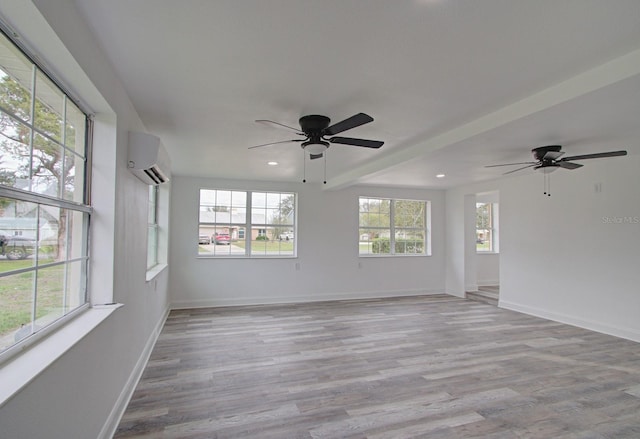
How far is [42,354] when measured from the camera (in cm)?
150

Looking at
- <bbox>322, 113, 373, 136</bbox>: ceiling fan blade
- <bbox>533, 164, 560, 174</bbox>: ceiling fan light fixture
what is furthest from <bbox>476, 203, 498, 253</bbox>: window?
<bbox>322, 113, 373, 136</bbox>: ceiling fan blade

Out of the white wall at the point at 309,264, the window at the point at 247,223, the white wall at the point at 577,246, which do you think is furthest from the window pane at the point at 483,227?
the window at the point at 247,223

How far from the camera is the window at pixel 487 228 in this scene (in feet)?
29.4

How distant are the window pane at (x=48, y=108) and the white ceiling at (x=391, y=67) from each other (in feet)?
1.27

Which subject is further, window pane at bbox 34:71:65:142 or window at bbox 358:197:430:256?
window at bbox 358:197:430:256

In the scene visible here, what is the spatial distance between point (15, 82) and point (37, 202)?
0.53 m

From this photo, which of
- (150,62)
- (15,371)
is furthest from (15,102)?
(15,371)

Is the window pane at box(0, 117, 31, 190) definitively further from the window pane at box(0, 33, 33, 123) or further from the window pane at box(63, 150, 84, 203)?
the window pane at box(63, 150, 84, 203)

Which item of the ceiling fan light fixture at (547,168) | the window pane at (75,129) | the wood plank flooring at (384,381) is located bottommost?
the wood plank flooring at (384,381)

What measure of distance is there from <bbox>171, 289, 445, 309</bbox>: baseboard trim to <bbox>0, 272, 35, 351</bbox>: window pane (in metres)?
4.85

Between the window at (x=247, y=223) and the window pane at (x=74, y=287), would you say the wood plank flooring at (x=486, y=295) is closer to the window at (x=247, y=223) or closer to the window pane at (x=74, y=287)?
the window at (x=247, y=223)

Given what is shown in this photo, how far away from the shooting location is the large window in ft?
4.64

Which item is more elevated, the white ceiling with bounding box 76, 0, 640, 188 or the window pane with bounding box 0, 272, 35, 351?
the white ceiling with bounding box 76, 0, 640, 188

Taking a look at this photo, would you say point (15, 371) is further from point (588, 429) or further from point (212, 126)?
point (588, 429)
